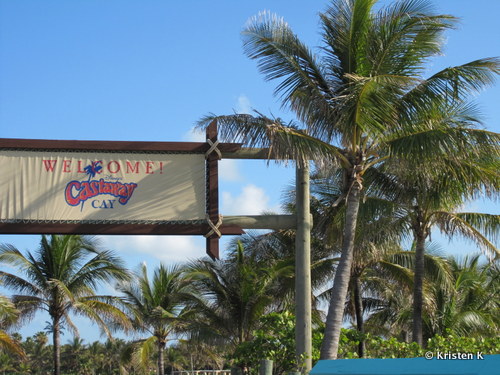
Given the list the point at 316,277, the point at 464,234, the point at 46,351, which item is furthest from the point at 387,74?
the point at 46,351

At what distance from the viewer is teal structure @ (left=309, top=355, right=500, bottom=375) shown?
6.19 meters

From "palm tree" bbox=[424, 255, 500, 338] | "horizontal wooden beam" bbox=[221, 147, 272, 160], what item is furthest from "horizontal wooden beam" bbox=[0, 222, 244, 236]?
"palm tree" bbox=[424, 255, 500, 338]

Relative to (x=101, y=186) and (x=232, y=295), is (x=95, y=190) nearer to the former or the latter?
(x=101, y=186)

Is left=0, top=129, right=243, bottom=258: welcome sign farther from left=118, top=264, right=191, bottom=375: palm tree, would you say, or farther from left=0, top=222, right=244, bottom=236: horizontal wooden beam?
left=118, top=264, right=191, bottom=375: palm tree

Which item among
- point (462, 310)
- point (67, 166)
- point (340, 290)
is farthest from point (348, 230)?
point (462, 310)

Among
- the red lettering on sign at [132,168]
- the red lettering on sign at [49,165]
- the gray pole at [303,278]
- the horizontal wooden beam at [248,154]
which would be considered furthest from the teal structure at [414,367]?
the red lettering on sign at [49,165]

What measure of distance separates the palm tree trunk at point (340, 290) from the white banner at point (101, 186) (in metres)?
2.83

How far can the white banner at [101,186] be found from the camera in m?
10.6

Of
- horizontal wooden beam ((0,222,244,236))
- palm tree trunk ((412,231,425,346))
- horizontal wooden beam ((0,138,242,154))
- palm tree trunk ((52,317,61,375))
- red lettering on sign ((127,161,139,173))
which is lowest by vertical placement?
palm tree trunk ((52,317,61,375))

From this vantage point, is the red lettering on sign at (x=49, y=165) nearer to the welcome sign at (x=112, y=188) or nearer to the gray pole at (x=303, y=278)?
the welcome sign at (x=112, y=188)

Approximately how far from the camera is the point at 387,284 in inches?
1022

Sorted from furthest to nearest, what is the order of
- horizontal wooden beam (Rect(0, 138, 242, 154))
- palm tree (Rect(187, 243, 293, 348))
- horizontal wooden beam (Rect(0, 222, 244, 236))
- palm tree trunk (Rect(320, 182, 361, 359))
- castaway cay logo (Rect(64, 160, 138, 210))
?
palm tree (Rect(187, 243, 293, 348)) → palm tree trunk (Rect(320, 182, 361, 359)) → horizontal wooden beam (Rect(0, 138, 242, 154)) → castaway cay logo (Rect(64, 160, 138, 210)) → horizontal wooden beam (Rect(0, 222, 244, 236))

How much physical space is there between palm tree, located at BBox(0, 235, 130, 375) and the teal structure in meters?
17.8

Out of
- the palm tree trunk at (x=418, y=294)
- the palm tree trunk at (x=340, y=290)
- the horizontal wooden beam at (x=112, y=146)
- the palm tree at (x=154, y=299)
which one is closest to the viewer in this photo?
the horizontal wooden beam at (x=112, y=146)
